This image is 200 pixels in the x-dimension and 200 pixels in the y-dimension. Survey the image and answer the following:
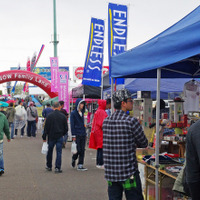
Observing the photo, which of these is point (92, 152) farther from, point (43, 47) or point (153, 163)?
point (43, 47)

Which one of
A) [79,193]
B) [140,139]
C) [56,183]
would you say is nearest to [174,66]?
[140,139]

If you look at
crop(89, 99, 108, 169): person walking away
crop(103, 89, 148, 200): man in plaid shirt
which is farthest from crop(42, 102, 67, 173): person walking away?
crop(103, 89, 148, 200): man in plaid shirt

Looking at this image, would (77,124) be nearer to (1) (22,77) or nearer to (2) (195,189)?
(2) (195,189)

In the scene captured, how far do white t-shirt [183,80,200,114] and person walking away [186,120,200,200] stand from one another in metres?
3.84

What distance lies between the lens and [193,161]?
260 cm

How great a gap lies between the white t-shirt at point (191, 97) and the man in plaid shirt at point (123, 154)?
8.14 feet

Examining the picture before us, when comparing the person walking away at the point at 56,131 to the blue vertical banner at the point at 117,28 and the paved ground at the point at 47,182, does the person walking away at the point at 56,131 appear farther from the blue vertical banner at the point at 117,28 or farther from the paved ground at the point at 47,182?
the blue vertical banner at the point at 117,28

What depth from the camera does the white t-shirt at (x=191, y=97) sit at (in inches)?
253

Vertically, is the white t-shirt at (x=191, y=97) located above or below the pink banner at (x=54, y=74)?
below

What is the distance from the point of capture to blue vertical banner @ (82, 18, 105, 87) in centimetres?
1356

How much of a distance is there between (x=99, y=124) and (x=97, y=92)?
7229 millimetres

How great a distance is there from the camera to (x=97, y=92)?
16375mm

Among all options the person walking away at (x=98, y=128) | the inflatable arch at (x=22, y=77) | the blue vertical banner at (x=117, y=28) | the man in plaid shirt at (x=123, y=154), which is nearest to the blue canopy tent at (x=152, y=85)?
the blue vertical banner at (x=117, y=28)

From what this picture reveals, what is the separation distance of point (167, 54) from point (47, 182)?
496cm
